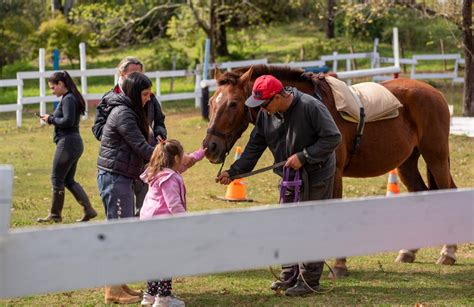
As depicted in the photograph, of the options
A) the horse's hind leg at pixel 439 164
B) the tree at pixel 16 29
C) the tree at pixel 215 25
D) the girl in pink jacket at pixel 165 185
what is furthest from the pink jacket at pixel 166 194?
the tree at pixel 16 29

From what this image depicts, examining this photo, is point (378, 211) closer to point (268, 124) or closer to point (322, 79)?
point (268, 124)

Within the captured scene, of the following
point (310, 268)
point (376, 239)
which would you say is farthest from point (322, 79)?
point (376, 239)

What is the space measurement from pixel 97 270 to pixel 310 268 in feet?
13.5

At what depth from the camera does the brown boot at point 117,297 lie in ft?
24.2

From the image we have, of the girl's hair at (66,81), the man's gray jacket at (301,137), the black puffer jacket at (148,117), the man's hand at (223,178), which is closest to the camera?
the man's gray jacket at (301,137)

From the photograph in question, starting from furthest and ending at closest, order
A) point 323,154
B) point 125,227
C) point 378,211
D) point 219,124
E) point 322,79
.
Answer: point 322,79 < point 219,124 < point 323,154 < point 378,211 < point 125,227

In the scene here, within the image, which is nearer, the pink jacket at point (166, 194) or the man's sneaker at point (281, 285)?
the pink jacket at point (166, 194)

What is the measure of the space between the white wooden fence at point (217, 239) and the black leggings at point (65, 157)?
7.27 meters

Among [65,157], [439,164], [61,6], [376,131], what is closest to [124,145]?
[376,131]

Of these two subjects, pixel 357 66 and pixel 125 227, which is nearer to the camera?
pixel 125 227

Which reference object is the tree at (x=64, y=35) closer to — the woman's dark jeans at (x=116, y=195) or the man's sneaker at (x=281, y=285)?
the woman's dark jeans at (x=116, y=195)

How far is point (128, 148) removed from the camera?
7.45 meters

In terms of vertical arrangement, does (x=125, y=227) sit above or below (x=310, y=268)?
above

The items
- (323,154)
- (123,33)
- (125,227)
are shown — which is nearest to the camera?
(125,227)
